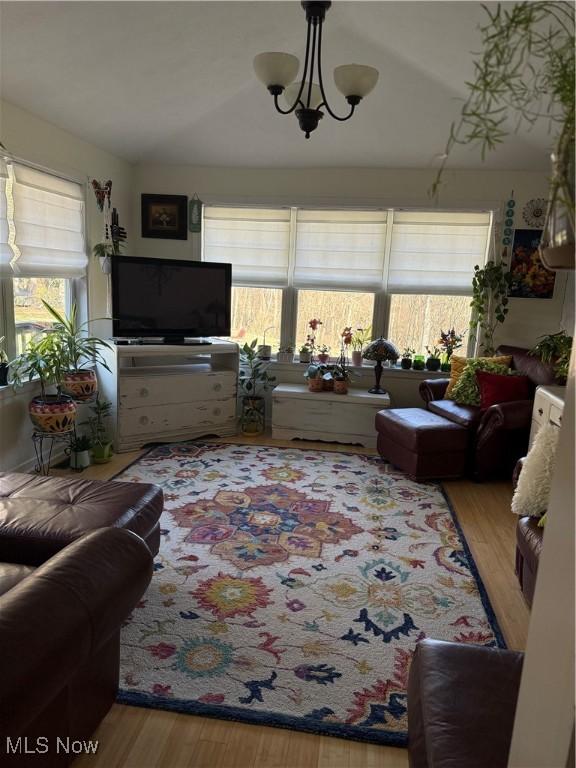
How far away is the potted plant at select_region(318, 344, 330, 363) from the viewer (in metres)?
4.95

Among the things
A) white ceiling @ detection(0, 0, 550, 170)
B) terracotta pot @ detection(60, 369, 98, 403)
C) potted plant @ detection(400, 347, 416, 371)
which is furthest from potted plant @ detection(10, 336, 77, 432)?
potted plant @ detection(400, 347, 416, 371)

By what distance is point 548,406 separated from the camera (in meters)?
3.11

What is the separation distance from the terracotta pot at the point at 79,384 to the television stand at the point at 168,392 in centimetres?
34

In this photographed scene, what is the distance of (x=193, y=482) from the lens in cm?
358

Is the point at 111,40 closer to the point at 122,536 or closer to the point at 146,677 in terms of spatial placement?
the point at 122,536

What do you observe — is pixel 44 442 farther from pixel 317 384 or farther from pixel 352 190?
pixel 352 190

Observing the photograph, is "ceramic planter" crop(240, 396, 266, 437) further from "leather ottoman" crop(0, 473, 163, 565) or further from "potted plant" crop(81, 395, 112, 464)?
"leather ottoman" crop(0, 473, 163, 565)

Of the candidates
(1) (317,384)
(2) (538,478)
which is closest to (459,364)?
(1) (317,384)

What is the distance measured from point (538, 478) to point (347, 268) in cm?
306

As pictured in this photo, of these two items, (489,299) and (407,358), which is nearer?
(489,299)

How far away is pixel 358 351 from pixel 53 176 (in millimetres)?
2872

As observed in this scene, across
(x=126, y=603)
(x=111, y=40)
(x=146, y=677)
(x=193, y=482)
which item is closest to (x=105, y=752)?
(x=146, y=677)

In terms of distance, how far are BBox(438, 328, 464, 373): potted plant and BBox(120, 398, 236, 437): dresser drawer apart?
77.9 inches

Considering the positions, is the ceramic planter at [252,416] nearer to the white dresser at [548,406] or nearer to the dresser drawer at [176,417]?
the dresser drawer at [176,417]
